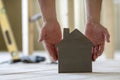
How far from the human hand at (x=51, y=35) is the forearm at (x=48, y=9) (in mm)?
26

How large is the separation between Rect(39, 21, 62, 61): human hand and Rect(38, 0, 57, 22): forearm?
0.03m

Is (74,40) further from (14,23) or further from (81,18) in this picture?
(14,23)

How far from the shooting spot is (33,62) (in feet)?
4.63

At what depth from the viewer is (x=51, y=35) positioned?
87 cm

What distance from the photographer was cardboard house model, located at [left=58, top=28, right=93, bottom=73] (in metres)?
0.81

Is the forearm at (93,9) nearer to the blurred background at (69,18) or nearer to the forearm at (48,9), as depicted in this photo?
the forearm at (48,9)

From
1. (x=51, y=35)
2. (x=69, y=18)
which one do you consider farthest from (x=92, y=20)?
(x=69, y=18)

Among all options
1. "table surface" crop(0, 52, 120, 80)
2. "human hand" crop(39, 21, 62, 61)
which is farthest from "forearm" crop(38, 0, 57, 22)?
"table surface" crop(0, 52, 120, 80)

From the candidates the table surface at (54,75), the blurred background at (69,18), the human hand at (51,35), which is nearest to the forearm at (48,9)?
the human hand at (51,35)

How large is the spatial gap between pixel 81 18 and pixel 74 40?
0.77m

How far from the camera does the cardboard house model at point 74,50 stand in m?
0.81

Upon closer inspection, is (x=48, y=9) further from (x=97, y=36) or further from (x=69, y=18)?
(x=69, y=18)

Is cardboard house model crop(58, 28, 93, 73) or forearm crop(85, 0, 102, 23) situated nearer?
cardboard house model crop(58, 28, 93, 73)

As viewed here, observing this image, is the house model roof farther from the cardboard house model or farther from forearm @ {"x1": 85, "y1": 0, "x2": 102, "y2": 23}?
Answer: forearm @ {"x1": 85, "y1": 0, "x2": 102, "y2": 23}
